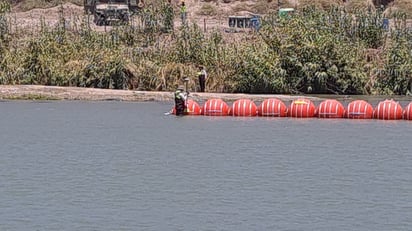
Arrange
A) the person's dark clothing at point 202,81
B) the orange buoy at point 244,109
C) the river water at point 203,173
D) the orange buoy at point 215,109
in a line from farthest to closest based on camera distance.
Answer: the person's dark clothing at point 202,81 < the orange buoy at point 215,109 < the orange buoy at point 244,109 < the river water at point 203,173

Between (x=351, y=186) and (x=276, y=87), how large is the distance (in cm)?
2510

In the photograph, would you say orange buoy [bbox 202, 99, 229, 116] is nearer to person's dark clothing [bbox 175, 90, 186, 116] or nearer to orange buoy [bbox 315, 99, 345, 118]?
person's dark clothing [bbox 175, 90, 186, 116]

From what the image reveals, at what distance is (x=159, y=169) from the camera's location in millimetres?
23812

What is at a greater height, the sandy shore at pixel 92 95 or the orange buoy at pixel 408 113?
the orange buoy at pixel 408 113

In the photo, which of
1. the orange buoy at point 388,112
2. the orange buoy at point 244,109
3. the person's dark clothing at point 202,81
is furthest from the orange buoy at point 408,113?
the person's dark clothing at point 202,81

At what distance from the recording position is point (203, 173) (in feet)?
75.8

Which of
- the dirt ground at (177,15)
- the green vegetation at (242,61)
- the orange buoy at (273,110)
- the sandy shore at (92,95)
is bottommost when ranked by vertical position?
the sandy shore at (92,95)

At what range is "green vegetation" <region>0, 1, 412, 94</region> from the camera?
46375mm

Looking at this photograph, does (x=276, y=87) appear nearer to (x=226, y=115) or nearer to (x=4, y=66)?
(x=226, y=115)

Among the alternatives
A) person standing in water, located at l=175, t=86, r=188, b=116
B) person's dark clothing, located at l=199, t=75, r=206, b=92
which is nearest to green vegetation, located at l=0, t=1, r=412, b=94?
person's dark clothing, located at l=199, t=75, r=206, b=92

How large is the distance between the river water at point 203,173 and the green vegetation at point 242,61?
10.8 metres

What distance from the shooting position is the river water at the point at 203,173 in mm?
18000

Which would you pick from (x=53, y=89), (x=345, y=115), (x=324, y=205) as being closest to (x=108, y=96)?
(x=53, y=89)

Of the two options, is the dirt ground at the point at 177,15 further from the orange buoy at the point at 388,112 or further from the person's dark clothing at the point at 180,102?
the orange buoy at the point at 388,112
